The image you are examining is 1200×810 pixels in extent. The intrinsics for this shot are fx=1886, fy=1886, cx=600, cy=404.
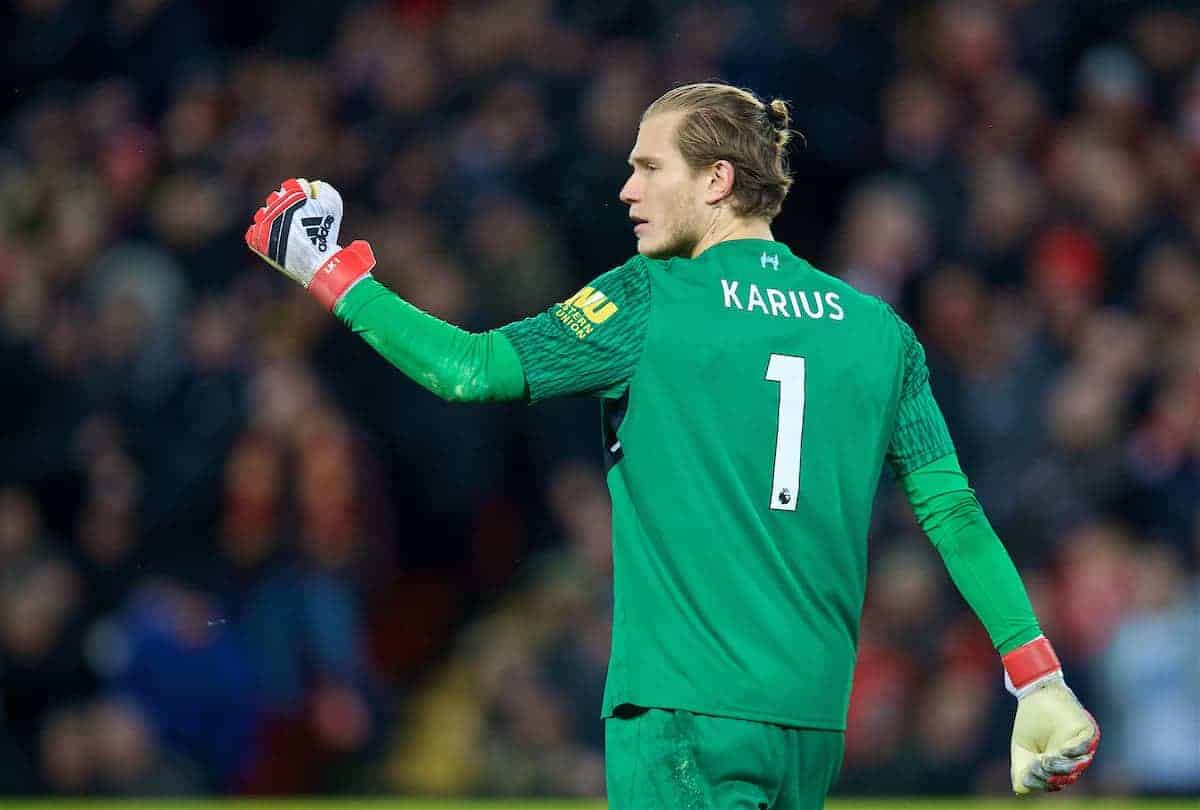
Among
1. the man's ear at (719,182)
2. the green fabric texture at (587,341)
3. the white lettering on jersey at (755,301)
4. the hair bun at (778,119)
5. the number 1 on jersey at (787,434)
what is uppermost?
the hair bun at (778,119)

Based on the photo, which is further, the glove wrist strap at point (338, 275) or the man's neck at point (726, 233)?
the man's neck at point (726, 233)

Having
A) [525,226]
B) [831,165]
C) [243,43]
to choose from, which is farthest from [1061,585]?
[243,43]

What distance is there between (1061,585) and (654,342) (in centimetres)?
581

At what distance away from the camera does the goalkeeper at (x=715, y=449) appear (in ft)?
11.1

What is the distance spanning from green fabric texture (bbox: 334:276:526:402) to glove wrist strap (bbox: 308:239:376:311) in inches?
1.8

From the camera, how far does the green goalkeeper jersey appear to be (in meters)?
3.39

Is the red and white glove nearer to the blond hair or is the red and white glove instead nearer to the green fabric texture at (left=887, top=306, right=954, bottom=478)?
the blond hair

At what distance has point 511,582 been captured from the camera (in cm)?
893

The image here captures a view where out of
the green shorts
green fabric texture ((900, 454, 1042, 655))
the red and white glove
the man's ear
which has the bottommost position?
the green shorts

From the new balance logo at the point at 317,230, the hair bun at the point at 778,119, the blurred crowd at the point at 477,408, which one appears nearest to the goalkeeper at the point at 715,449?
the new balance logo at the point at 317,230

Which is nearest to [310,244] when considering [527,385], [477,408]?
[527,385]

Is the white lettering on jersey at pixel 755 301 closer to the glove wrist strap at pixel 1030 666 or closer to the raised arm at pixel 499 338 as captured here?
the raised arm at pixel 499 338

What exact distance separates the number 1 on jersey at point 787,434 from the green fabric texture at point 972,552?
385mm

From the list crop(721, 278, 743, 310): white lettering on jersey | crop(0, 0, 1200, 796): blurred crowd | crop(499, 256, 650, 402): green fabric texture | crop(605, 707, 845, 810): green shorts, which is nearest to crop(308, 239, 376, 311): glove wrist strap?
crop(499, 256, 650, 402): green fabric texture
